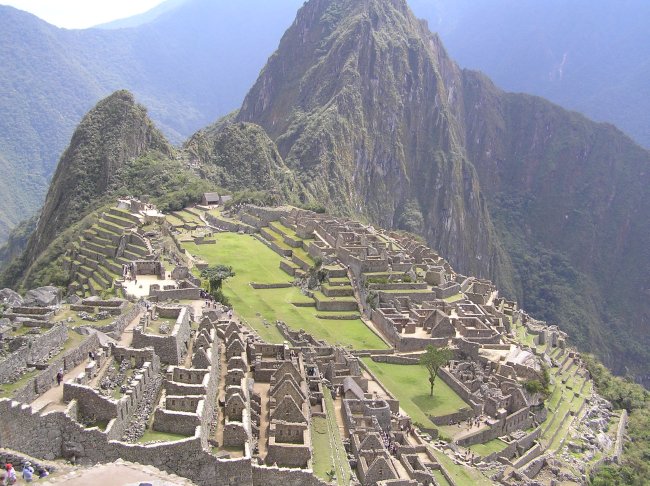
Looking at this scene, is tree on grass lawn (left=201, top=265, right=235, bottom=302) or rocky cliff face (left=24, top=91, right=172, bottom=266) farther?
rocky cliff face (left=24, top=91, right=172, bottom=266)

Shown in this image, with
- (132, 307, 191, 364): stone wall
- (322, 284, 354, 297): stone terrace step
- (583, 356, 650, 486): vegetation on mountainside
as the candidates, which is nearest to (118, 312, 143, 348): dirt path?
(132, 307, 191, 364): stone wall

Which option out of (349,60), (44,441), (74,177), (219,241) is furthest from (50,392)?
(349,60)

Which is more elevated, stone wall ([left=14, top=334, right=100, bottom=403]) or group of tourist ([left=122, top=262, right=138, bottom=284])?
stone wall ([left=14, top=334, right=100, bottom=403])

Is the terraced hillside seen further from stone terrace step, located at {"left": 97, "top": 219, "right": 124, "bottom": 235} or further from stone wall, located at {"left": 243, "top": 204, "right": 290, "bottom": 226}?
stone wall, located at {"left": 243, "top": 204, "right": 290, "bottom": 226}

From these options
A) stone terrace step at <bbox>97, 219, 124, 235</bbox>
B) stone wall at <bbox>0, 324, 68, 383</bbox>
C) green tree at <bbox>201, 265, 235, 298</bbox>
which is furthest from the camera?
stone terrace step at <bbox>97, 219, 124, 235</bbox>

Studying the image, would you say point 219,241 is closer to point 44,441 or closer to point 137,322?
point 137,322

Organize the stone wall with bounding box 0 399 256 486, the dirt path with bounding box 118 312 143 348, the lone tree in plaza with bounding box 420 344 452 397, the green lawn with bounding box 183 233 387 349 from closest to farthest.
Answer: the stone wall with bounding box 0 399 256 486, the dirt path with bounding box 118 312 143 348, the lone tree in plaza with bounding box 420 344 452 397, the green lawn with bounding box 183 233 387 349

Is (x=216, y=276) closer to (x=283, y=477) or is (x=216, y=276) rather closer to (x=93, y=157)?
(x=283, y=477)

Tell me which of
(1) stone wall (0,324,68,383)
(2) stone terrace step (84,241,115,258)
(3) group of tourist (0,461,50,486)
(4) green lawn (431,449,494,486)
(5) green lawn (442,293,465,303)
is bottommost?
(4) green lawn (431,449,494,486)
